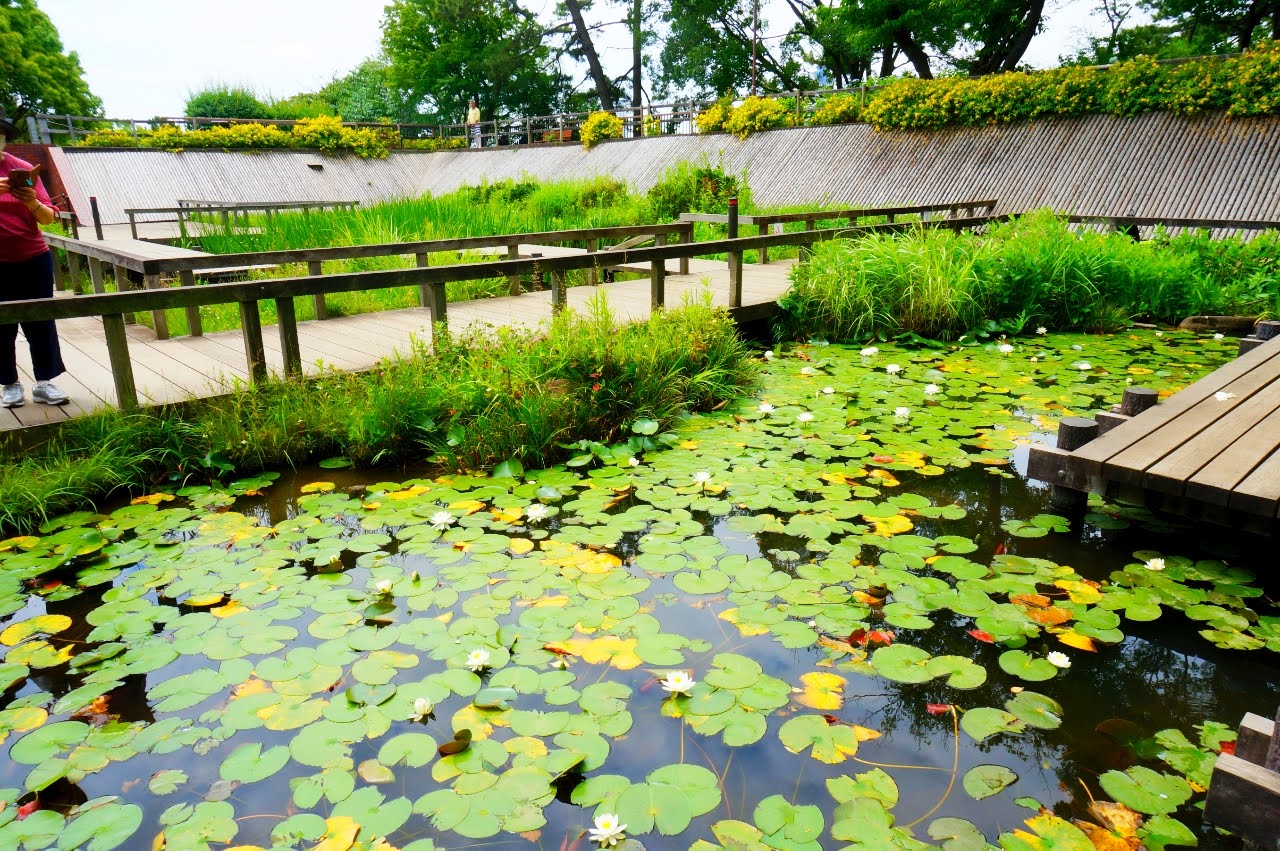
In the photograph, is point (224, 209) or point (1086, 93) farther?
point (1086, 93)

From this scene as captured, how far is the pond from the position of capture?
70.5 inches

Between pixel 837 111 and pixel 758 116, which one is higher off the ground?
pixel 758 116

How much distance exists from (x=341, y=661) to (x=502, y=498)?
1.30 meters

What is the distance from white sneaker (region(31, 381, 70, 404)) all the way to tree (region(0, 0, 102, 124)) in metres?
33.6

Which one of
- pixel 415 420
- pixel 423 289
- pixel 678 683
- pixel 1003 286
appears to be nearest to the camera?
pixel 678 683

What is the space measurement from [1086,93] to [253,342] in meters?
14.5

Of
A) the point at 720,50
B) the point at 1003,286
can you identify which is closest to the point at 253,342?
the point at 1003,286

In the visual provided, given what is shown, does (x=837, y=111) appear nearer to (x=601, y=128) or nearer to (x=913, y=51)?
(x=913, y=51)

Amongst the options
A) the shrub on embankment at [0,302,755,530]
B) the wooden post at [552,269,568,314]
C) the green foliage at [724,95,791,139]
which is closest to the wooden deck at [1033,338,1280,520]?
the shrub on embankment at [0,302,755,530]

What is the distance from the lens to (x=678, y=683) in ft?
7.00

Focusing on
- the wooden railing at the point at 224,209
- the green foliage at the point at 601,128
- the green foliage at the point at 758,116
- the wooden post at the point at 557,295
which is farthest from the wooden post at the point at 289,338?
the green foliage at the point at 601,128

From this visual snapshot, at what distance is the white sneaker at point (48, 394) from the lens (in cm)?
398

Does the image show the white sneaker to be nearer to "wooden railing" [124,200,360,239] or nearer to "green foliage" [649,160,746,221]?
"wooden railing" [124,200,360,239]

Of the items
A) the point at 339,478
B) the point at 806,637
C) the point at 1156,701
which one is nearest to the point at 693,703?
the point at 806,637
